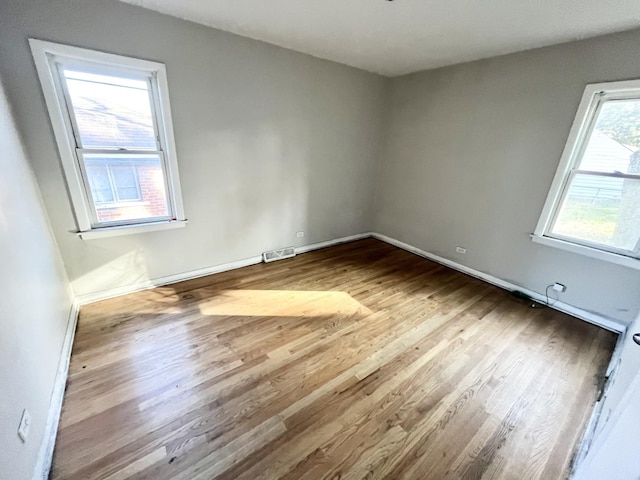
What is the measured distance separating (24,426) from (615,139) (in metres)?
4.33

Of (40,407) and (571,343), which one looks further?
(571,343)

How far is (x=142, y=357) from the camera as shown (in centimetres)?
192

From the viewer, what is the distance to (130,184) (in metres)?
2.46

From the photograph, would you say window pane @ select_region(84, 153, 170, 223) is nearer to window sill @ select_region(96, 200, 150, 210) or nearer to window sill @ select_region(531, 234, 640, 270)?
window sill @ select_region(96, 200, 150, 210)

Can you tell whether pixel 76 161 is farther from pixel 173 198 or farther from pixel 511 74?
pixel 511 74

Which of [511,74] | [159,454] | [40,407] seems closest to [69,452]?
[40,407]

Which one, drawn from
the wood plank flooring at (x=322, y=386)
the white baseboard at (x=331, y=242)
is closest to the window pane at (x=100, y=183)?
the wood plank flooring at (x=322, y=386)

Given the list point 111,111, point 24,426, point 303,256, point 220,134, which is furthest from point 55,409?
point 303,256

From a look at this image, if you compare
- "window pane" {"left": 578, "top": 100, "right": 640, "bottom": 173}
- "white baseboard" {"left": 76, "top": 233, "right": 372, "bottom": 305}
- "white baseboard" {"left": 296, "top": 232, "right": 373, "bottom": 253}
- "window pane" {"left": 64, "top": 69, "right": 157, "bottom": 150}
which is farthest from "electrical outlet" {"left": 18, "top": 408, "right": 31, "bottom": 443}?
"window pane" {"left": 578, "top": 100, "right": 640, "bottom": 173}

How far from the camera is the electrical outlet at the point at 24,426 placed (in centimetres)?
112

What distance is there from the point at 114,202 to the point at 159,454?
2100mm

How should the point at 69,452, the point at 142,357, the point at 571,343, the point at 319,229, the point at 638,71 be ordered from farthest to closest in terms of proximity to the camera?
the point at 319,229 < the point at 571,343 < the point at 638,71 < the point at 142,357 < the point at 69,452

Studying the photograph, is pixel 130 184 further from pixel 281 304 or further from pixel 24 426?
pixel 24 426

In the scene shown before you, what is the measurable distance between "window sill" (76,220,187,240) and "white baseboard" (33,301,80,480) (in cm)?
68
